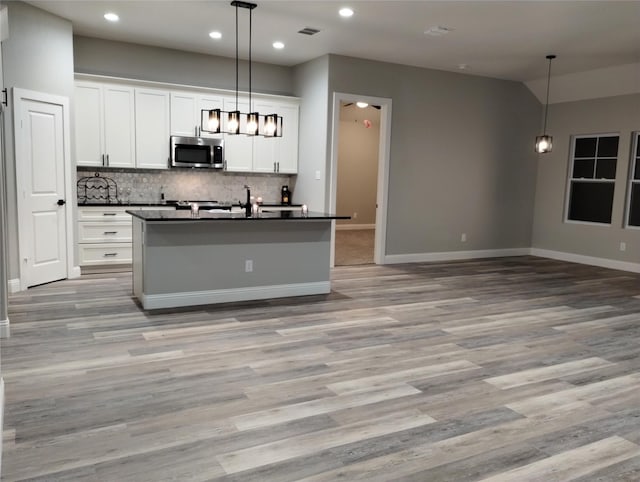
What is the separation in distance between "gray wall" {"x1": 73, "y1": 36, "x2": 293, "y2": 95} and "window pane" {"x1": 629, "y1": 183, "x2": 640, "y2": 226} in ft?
17.7

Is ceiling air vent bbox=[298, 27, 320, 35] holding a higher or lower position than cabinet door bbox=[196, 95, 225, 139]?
higher

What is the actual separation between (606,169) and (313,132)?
4657mm

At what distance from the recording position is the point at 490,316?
489 centimetres

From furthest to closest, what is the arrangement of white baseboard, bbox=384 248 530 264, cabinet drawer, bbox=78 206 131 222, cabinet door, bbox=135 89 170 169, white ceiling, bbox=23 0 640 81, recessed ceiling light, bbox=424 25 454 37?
white baseboard, bbox=384 248 530 264 → cabinet door, bbox=135 89 170 169 → cabinet drawer, bbox=78 206 131 222 → recessed ceiling light, bbox=424 25 454 37 → white ceiling, bbox=23 0 640 81

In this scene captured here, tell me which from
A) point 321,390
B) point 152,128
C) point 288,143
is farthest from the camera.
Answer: point 288,143

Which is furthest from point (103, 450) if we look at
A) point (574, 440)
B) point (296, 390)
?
point (574, 440)

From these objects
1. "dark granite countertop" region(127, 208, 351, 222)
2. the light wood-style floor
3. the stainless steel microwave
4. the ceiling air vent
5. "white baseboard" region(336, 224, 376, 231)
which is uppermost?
the ceiling air vent

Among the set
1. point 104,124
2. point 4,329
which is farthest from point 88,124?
point 4,329

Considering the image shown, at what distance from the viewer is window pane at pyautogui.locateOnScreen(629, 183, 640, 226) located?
7686 millimetres

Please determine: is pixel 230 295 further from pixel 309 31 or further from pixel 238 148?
pixel 309 31

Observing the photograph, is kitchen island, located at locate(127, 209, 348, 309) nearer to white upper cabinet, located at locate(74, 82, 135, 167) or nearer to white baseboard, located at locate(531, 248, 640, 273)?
white upper cabinet, located at locate(74, 82, 135, 167)

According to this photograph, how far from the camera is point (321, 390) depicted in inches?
123

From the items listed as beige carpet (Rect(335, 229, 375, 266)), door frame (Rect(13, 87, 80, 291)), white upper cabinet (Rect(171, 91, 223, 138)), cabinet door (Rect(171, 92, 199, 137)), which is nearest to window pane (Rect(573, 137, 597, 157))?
beige carpet (Rect(335, 229, 375, 266))

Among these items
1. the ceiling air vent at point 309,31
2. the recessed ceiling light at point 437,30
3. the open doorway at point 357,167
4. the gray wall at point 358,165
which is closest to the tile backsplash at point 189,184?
the ceiling air vent at point 309,31
